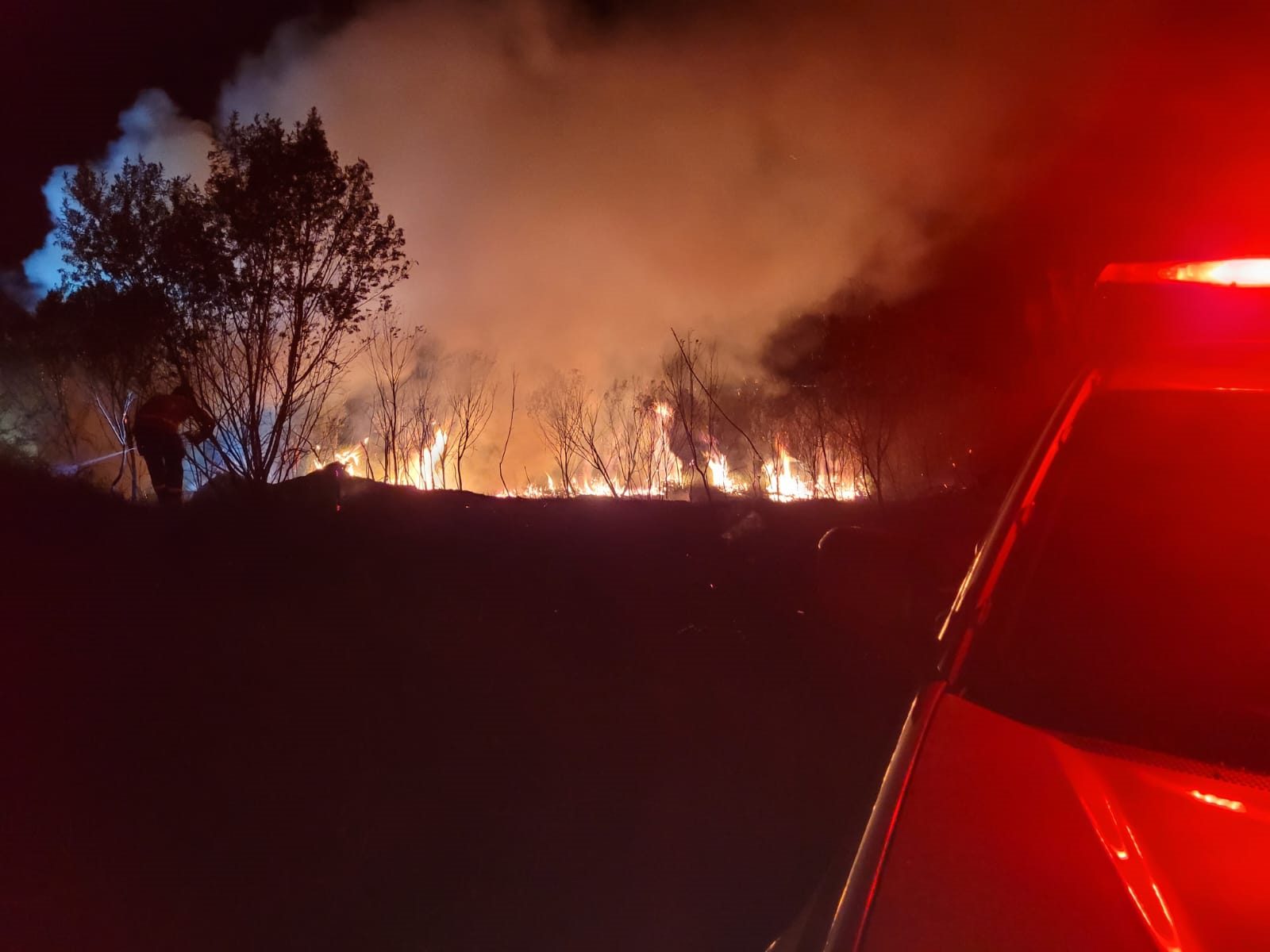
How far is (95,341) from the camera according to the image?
14.4 meters

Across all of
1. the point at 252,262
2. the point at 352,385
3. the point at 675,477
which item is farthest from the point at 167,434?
the point at 675,477

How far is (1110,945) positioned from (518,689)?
488 centimetres

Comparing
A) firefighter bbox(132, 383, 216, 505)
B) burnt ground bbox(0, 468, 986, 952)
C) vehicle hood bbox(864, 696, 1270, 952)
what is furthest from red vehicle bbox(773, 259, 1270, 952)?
firefighter bbox(132, 383, 216, 505)

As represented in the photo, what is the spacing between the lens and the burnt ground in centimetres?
325

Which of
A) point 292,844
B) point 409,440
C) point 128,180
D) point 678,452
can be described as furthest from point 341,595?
point 678,452

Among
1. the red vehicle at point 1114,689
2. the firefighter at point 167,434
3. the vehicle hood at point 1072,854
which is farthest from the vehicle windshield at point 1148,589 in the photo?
the firefighter at point 167,434

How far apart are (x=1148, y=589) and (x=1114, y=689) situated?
0.24m

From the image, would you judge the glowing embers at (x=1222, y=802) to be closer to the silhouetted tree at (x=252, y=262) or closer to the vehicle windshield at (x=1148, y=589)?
the vehicle windshield at (x=1148, y=589)

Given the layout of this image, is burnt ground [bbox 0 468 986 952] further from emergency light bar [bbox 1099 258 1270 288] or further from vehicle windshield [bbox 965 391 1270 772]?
emergency light bar [bbox 1099 258 1270 288]

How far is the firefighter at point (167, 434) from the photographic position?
9477 mm

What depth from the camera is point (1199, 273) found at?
5.66 feet

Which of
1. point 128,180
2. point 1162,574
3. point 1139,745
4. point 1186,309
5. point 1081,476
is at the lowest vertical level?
point 1139,745

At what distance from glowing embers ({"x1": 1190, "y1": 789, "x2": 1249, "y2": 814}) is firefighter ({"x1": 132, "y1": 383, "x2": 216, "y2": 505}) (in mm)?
9962

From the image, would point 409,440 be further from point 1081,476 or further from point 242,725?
point 1081,476
